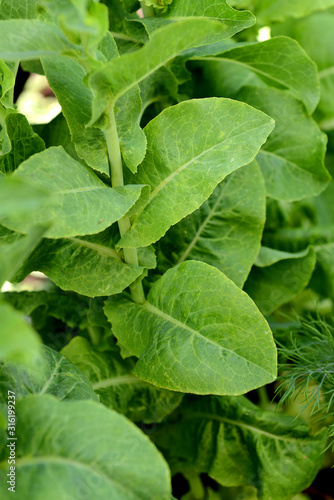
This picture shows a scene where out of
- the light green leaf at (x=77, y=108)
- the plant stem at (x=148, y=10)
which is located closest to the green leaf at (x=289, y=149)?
the plant stem at (x=148, y=10)

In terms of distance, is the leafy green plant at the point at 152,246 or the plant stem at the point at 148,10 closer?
the leafy green plant at the point at 152,246

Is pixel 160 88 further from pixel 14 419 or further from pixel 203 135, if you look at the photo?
pixel 14 419

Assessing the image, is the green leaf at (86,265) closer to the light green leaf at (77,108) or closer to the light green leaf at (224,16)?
the light green leaf at (77,108)

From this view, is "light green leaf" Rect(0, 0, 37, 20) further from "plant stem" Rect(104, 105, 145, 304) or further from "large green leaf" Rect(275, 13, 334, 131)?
"large green leaf" Rect(275, 13, 334, 131)

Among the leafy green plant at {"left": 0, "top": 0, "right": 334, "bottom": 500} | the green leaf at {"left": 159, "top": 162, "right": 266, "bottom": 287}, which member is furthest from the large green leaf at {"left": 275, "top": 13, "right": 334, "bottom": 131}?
the green leaf at {"left": 159, "top": 162, "right": 266, "bottom": 287}

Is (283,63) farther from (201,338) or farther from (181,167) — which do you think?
(201,338)

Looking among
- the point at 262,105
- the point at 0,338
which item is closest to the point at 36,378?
the point at 0,338
